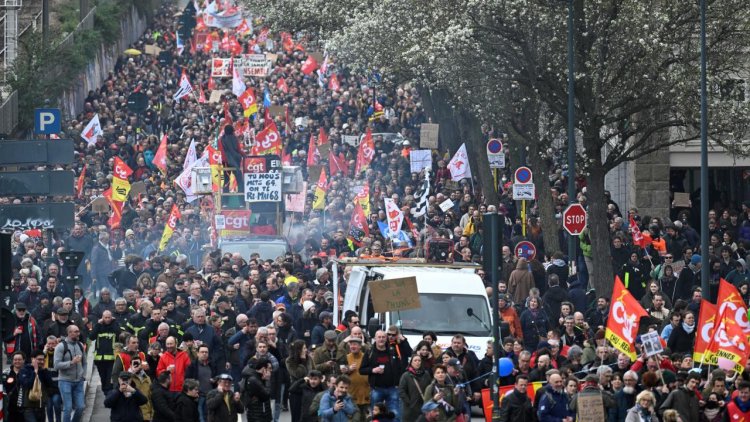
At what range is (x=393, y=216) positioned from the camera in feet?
121

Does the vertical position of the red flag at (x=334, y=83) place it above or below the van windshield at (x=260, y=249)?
above

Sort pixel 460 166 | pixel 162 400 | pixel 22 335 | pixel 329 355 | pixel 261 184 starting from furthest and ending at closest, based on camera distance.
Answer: pixel 460 166 < pixel 261 184 < pixel 22 335 < pixel 329 355 < pixel 162 400

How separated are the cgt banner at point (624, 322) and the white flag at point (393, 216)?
1445 cm

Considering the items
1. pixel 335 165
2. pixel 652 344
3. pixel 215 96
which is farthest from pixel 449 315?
pixel 215 96

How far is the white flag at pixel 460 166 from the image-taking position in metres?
42.7

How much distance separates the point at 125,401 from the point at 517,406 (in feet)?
14.2

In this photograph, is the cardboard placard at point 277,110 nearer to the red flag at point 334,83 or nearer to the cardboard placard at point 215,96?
the red flag at point 334,83

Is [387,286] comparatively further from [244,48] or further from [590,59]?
[244,48]

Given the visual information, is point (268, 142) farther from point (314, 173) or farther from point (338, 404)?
point (338, 404)

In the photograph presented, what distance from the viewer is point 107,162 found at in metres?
50.2

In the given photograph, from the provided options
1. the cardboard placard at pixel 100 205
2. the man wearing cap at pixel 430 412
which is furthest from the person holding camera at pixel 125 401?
the cardboard placard at pixel 100 205

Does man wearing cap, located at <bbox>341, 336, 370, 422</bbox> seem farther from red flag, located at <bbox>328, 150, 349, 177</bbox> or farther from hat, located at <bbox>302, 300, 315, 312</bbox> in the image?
red flag, located at <bbox>328, 150, 349, 177</bbox>

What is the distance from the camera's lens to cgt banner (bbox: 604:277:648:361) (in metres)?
22.1

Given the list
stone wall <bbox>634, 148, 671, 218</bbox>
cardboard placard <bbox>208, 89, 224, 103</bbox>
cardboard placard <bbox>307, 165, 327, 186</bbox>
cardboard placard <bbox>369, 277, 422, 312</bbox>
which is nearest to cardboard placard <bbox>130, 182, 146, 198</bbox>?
cardboard placard <bbox>307, 165, 327, 186</bbox>
